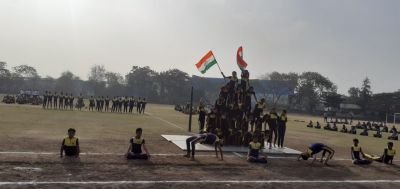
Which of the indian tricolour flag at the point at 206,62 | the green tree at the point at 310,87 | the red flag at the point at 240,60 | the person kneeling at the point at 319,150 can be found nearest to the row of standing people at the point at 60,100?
the indian tricolour flag at the point at 206,62

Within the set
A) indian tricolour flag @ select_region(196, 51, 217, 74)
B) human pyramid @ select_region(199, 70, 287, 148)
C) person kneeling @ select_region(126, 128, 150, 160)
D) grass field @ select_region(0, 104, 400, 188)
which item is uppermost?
indian tricolour flag @ select_region(196, 51, 217, 74)

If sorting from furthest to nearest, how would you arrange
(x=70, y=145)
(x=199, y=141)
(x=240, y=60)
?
(x=240, y=60) < (x=199, y=141) < (x=70, y=145)

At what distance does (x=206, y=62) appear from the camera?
2048 centimetres

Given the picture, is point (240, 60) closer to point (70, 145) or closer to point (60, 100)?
point (70, 145)

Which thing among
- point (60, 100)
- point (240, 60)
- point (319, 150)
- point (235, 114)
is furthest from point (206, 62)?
point (60, 100)

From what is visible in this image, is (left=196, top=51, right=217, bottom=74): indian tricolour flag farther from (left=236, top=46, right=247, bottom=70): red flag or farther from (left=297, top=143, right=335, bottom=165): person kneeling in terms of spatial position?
(left=297, top=143, right=335, bottom=165): person kneeling

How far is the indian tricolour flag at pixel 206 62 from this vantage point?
2031 cm

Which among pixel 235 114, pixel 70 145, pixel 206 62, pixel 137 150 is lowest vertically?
pixel 137 150

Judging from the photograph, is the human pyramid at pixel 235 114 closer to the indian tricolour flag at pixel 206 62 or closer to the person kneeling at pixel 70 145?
the indian tricolour flag at pixel 206 62

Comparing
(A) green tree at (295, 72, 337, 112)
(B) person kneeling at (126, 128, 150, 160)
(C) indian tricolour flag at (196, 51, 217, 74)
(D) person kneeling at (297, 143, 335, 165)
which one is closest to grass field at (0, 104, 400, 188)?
(B) person kneeling at (126, 128, 150, 160)

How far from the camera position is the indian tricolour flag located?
20.3 metres

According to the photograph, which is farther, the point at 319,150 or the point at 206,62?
the point at 206,62

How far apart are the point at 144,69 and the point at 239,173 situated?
9682cm

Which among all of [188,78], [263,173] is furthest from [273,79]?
[263,173]
